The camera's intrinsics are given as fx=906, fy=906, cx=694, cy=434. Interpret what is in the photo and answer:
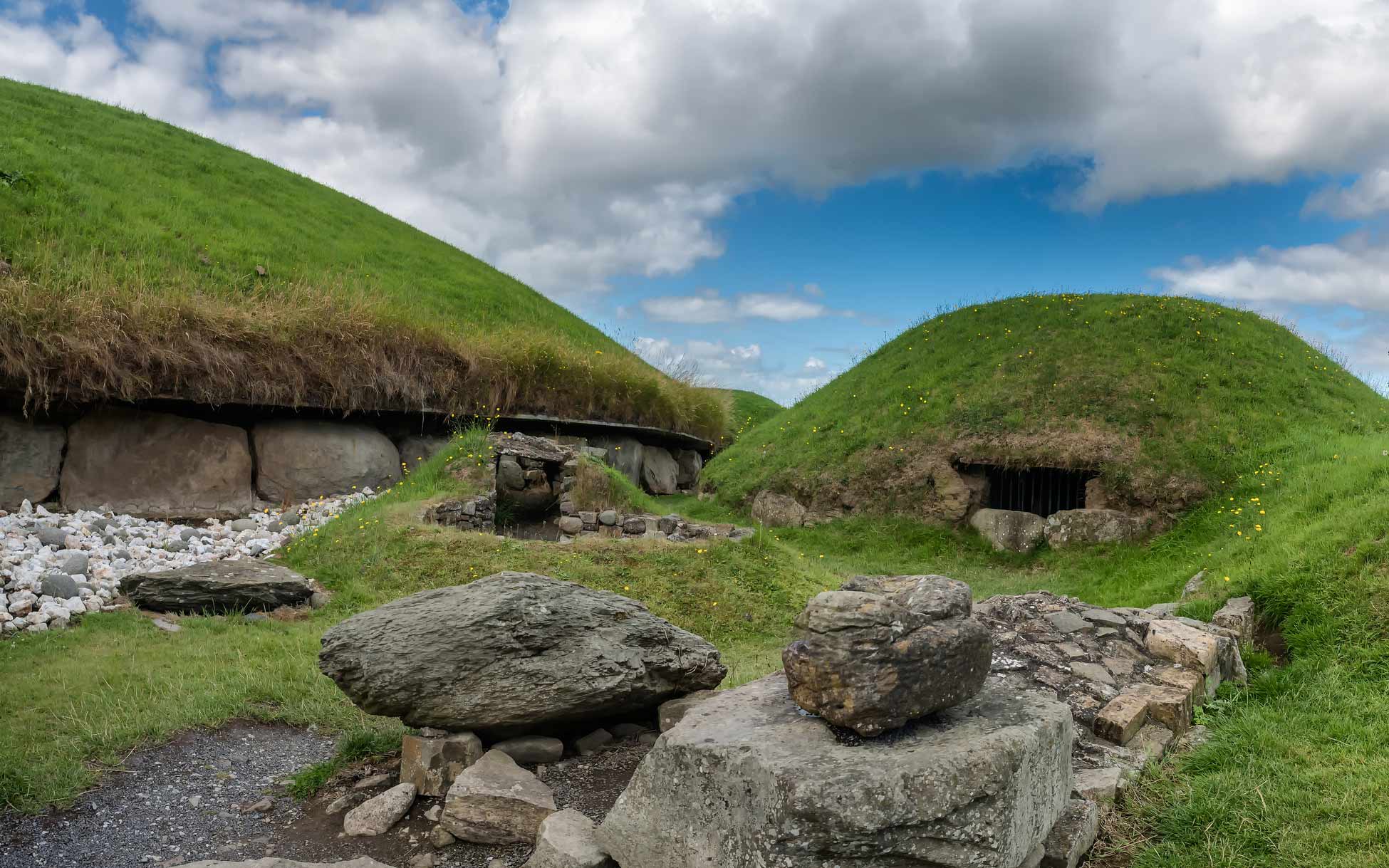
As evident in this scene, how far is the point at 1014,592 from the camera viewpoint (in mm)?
12641

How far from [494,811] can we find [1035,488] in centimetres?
1377

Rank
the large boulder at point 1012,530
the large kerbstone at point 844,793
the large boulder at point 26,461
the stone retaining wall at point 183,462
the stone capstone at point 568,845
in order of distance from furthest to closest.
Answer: the large boulder at point 1012,530 → the stone retaining wall at point 183,462 → the large boulder at point 26,461 → the stone capstone at point 568,845 → the large kerbstone at point 844,793

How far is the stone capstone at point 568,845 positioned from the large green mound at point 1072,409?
12.4 m

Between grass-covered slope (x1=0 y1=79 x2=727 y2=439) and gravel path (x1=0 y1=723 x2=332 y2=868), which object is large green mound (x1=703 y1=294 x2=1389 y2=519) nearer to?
grass-covered slope (x1=0 y1=79 x2=727 y2=439)

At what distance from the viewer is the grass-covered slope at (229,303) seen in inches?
537

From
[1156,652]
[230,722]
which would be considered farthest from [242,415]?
[1156,652]

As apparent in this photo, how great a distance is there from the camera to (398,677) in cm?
536

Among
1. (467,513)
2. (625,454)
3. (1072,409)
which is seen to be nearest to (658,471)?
(625,454)

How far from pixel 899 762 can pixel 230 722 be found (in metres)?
5.20

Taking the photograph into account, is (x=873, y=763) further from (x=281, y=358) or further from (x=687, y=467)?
(x=687, y=467)

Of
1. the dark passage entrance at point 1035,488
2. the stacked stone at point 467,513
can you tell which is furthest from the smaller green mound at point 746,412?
the stacked stone at point 467,513

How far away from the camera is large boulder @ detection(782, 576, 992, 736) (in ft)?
12.9

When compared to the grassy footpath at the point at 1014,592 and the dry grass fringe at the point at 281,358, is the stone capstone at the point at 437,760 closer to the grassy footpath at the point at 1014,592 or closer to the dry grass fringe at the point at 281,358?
the grassy footpath at the point at 1014,592

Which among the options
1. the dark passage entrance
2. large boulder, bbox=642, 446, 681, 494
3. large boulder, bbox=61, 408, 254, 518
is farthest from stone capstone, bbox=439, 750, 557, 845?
large boulder, bbox=642, 446, 681, 494
